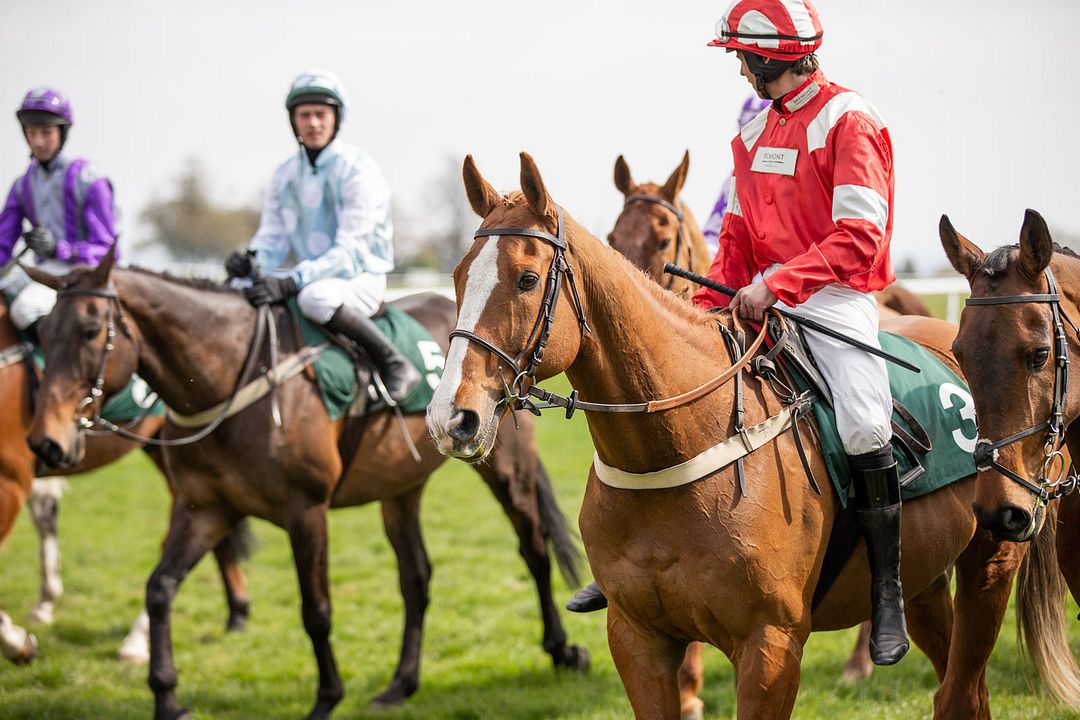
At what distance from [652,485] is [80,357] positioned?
3.52 meters

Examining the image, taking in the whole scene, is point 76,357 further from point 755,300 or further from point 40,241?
point 755,300

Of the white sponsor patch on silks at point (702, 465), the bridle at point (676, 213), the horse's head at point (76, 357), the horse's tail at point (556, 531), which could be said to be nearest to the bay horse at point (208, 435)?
the horse's head at point (76, 357)

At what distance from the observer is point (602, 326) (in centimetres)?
302

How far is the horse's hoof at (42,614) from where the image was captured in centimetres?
758

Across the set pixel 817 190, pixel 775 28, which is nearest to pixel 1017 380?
pixel 817 190

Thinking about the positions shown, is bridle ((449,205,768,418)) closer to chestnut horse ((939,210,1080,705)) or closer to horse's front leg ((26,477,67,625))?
chestnut horse ((939,210,1080,705))

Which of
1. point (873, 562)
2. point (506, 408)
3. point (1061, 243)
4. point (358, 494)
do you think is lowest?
point (358, 494)

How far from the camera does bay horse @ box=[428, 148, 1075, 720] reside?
9.07ft

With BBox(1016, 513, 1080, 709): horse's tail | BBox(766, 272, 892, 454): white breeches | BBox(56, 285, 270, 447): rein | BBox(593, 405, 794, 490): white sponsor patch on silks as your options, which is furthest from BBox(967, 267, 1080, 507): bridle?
BBox(56, 285, 270, 447): rein

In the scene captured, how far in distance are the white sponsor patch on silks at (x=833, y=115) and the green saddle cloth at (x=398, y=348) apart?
294cm

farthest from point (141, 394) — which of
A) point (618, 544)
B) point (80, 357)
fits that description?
point (618, 544)

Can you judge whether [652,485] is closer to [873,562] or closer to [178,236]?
[873,562]

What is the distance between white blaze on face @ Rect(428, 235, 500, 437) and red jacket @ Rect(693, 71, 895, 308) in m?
0.93

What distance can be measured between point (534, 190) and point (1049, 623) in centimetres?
290
